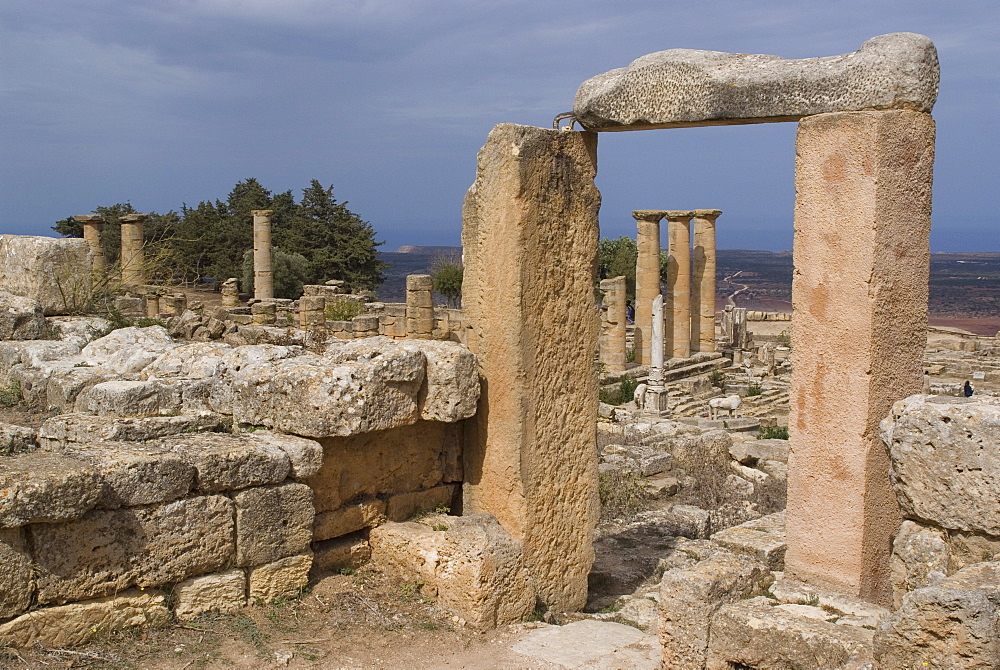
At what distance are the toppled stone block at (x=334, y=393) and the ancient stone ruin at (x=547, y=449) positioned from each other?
0.05 feet

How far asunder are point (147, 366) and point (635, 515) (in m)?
4.19

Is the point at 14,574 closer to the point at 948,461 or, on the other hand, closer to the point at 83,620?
the point at 83,620

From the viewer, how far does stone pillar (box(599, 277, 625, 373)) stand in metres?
25.1

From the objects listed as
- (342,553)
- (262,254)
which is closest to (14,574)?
(342,553)

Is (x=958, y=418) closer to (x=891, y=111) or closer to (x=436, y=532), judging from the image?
(x=891, y=111)

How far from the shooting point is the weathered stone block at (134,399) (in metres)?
5.11

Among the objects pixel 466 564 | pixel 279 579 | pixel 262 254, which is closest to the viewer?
pixel 279 579

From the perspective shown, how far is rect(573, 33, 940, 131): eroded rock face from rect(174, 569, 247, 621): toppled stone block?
3208 mm

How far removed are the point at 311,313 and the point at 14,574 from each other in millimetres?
20424

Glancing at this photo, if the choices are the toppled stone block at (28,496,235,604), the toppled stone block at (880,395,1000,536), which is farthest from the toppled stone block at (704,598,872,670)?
the toppled stone block at (28,496,235,604)

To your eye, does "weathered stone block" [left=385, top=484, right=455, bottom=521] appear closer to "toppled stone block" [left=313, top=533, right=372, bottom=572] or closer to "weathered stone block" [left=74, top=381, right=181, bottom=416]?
"toppled stone block" [left=313, top=533, right=372, bottom=572]

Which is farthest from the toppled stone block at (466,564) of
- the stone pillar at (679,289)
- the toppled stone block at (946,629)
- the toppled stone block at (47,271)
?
the stone pillar at (679,289)

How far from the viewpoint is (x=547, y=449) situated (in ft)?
18.0

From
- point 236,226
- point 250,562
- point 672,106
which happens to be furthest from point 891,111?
point 236,226
